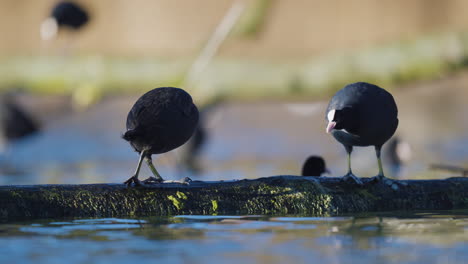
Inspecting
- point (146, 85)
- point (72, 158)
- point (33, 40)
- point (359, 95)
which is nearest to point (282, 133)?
point (146, 85)

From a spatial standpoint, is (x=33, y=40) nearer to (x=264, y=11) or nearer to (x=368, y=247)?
(x=264, y=11)

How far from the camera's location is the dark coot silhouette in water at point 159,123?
Answer: 622 cm

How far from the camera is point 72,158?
15594 mm

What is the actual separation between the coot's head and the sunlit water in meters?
0.69

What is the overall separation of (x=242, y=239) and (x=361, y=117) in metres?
1.74

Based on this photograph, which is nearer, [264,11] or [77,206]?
[77,206]

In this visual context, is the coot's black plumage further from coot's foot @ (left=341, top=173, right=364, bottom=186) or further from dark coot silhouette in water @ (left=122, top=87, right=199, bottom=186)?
coot's foot @ (left=341, top=173, right=364, bottom=186)

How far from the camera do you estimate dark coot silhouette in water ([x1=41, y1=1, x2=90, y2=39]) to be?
1697 centimetres

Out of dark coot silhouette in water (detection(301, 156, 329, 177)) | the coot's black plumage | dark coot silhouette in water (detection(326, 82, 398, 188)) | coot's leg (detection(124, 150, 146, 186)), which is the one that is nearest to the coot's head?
dark coot silhouette in water (detection(326, 82, 398, 188))

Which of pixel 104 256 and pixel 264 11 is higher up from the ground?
pixel 264 11

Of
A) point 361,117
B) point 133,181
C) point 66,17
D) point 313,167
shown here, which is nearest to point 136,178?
point 133,181

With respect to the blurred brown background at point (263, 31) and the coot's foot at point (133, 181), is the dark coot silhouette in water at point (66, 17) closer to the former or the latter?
the blurred brown background at point (263, 31)

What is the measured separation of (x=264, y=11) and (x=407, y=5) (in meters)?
4.75

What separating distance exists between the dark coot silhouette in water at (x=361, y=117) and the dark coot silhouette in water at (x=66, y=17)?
11.0 m
